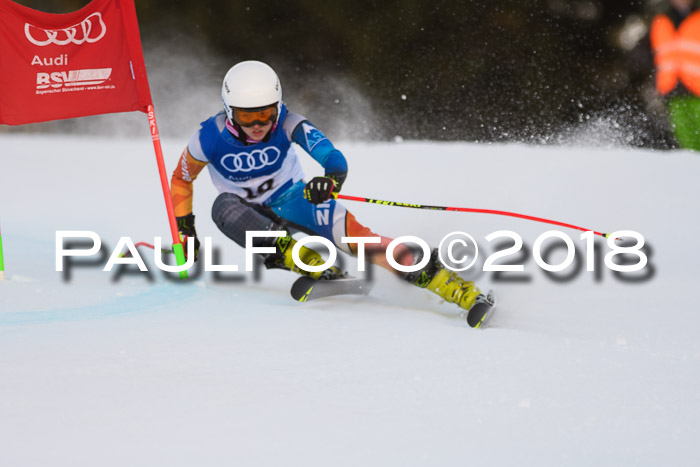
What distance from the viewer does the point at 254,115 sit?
348 cm

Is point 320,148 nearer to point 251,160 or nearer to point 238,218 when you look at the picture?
point 251,160

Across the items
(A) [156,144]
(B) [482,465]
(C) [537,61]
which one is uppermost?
(C) [537,61]

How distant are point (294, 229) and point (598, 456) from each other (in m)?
2.20

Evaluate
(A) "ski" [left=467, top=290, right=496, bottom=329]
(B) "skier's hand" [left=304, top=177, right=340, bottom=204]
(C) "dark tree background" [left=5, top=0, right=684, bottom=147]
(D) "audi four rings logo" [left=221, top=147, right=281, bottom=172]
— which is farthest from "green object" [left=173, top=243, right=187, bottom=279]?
(C) "dark tree background" [left=5, top=0, right=684, bottom=147]

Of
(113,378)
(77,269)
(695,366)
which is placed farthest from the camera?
(77,269)

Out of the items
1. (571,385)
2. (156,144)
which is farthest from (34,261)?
(571,385)

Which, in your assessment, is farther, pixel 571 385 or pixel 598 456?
pixel 571 385

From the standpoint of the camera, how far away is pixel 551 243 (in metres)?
5.00

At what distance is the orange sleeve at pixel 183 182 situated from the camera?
379cm

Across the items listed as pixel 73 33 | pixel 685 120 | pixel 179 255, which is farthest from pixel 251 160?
pixel 685 120

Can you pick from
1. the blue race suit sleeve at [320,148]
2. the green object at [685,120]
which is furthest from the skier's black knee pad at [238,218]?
the green object at [685,120]

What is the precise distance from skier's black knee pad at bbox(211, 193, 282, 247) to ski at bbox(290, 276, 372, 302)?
0.28 metres

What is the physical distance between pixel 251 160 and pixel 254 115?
272 millimetres

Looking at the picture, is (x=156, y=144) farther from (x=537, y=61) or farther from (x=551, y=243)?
(x=537, y=61)
